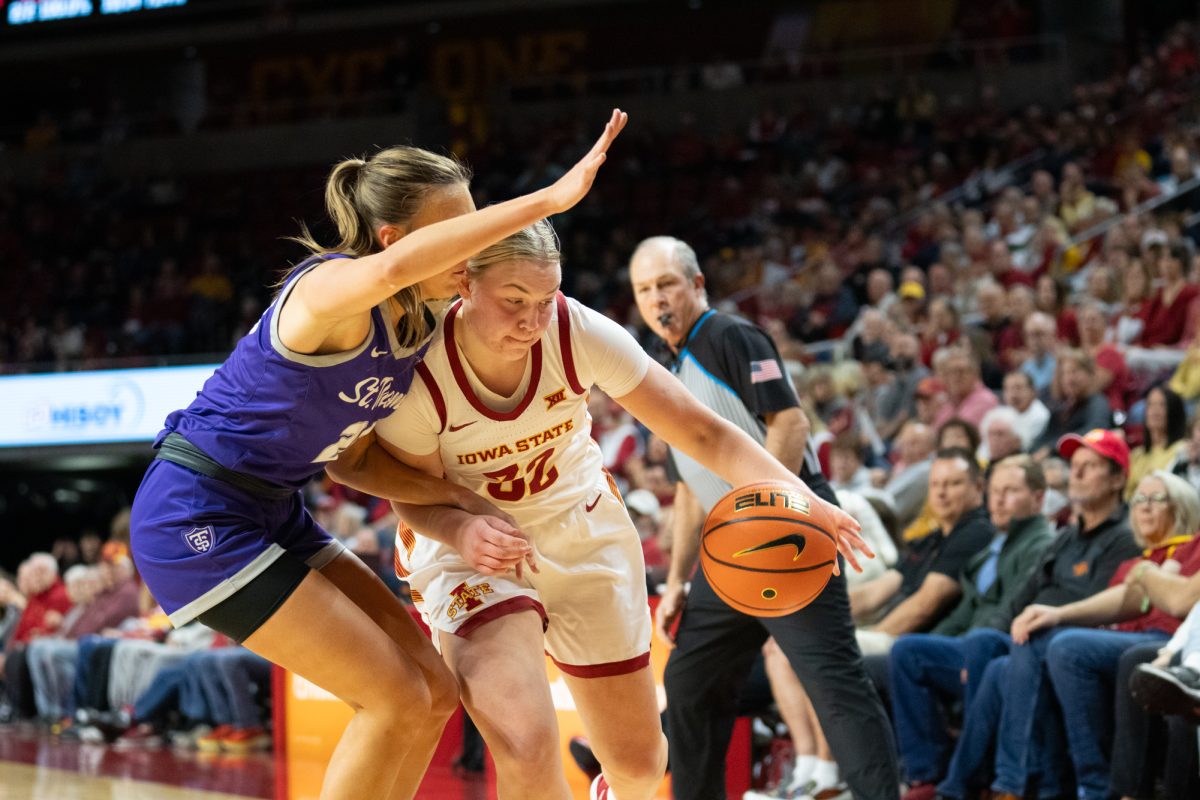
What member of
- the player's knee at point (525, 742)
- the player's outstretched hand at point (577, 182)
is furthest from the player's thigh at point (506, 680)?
the player's outstretched hand at point (577, 182)

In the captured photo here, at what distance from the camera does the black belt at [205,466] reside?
9.84 ft

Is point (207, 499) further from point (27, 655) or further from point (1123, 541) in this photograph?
point (27, 655)

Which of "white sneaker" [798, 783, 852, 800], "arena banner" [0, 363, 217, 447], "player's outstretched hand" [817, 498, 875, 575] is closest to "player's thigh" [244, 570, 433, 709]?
"player's outstretched hand" [817, 498, 875, 575]

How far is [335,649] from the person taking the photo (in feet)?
9.71

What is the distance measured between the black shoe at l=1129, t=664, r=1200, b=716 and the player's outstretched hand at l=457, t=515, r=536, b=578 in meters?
2.32

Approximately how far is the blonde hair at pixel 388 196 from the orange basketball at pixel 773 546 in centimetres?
87

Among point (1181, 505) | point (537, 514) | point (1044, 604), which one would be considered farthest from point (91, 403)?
point (537, 514)

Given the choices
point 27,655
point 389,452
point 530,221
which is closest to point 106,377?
point 27,655

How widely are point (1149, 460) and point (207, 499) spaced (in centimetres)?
520

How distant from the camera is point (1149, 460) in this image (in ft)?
22.3

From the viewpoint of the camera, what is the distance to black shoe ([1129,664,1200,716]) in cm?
432

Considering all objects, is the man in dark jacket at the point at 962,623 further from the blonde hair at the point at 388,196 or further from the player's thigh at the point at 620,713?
the blonde hair at the point at 388,196

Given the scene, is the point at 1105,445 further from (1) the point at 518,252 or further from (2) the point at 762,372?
(1) the point at 518,252

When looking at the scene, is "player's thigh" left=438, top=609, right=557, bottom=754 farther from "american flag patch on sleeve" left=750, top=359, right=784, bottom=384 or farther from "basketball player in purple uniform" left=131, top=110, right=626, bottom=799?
"american flag patch on sleeve" left=750, top=359, right=784, bottom=384
